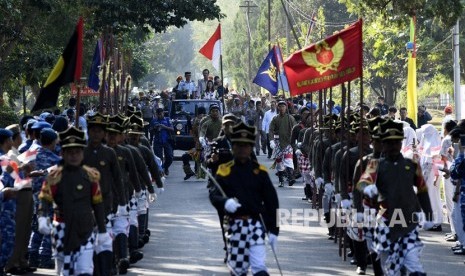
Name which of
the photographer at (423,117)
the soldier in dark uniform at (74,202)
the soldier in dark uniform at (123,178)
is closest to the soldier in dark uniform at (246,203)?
the soldier in dark uniform at (74,202)

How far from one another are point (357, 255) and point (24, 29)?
18250mm

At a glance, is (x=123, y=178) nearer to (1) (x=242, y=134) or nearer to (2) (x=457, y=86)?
(1) (x=242, y=134)

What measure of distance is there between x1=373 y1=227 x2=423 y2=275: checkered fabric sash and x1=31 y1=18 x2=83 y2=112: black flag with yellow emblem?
4.11 m

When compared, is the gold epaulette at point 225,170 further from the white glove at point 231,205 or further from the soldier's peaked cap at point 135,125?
the soldier's peaked cap at point 135,125

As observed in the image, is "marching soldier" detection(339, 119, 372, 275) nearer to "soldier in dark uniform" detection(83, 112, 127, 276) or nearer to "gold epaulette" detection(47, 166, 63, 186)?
"soldier in dark uniform" detection(83, 112, 127, 276)

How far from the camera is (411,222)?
12.6 m

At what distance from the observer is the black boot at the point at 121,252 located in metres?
15.7

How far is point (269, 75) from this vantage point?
1345 inches

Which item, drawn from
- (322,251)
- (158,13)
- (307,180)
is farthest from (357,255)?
(158,13)

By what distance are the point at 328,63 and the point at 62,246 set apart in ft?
18.2

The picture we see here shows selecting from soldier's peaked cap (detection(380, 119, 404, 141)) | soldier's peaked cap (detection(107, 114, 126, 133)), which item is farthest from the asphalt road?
soldier's peaked cap (detection(380, 119, 404, 141))

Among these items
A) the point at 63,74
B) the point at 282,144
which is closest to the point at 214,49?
the point at 282,144

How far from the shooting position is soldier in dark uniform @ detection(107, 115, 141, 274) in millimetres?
15492

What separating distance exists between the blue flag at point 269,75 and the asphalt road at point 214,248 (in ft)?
27.3
